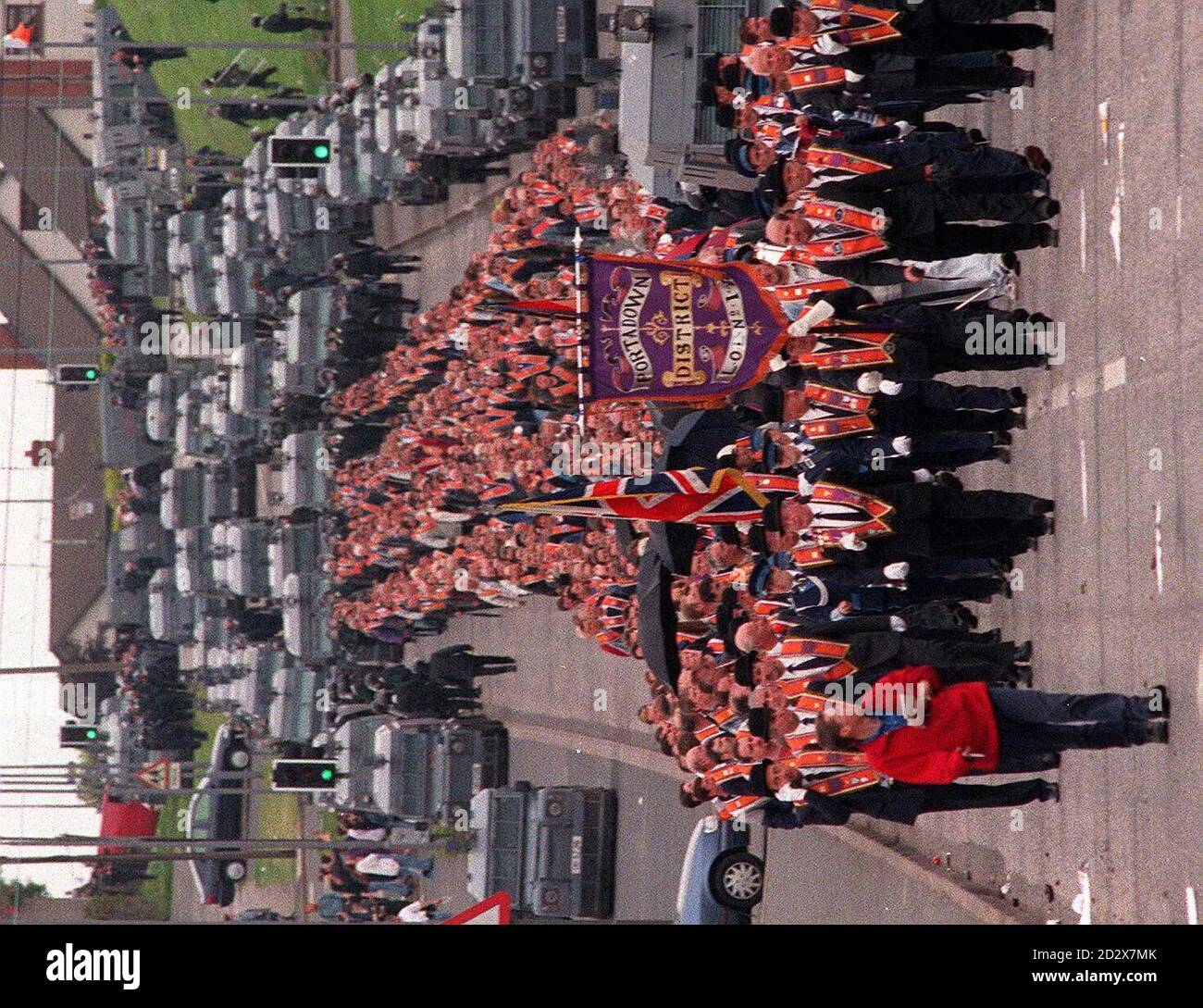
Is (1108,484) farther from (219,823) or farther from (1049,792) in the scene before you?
(219,823)

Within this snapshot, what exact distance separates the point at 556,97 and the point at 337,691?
11937 millimetres

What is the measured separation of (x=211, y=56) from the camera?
52875mm

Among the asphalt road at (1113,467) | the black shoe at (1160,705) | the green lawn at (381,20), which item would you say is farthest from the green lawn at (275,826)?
the black shoe at (1160,705)

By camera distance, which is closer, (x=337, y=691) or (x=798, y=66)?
(x=798, y=66)

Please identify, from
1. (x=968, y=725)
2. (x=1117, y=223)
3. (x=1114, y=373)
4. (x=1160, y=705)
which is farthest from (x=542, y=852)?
(x=1117, y=223)

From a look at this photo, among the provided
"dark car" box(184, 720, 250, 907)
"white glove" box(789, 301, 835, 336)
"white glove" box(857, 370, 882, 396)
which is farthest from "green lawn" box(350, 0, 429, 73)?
"white glove" box(857, 370, 882, 396)

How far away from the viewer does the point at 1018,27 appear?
16.3 metres

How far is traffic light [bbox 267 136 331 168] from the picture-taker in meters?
26.2

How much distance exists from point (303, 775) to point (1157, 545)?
40.4 ft

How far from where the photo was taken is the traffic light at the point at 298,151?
2623 cm

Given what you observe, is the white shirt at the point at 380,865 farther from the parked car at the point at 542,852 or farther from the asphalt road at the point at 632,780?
the parked car at the point at 542,852
